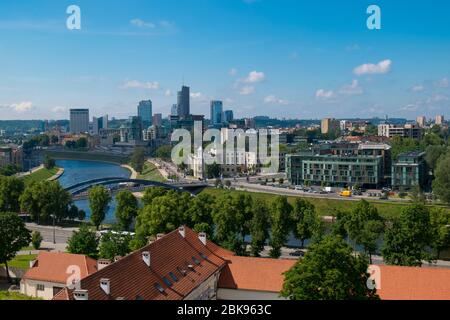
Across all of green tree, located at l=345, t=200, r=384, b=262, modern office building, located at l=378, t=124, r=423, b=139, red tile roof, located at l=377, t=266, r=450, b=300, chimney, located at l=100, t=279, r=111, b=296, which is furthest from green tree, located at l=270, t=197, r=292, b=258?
modern office building, located at l=378, t=124, r=423, b=139

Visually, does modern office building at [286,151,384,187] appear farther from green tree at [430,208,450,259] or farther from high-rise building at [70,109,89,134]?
high-rise building at [70,109,89,134]

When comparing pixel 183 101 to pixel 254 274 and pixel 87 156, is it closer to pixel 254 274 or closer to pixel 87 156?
pixel 87 156

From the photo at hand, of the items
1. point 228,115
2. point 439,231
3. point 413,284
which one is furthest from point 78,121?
point 413,284

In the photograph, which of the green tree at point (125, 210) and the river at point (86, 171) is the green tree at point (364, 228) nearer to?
the green tree at point (125, 210)
